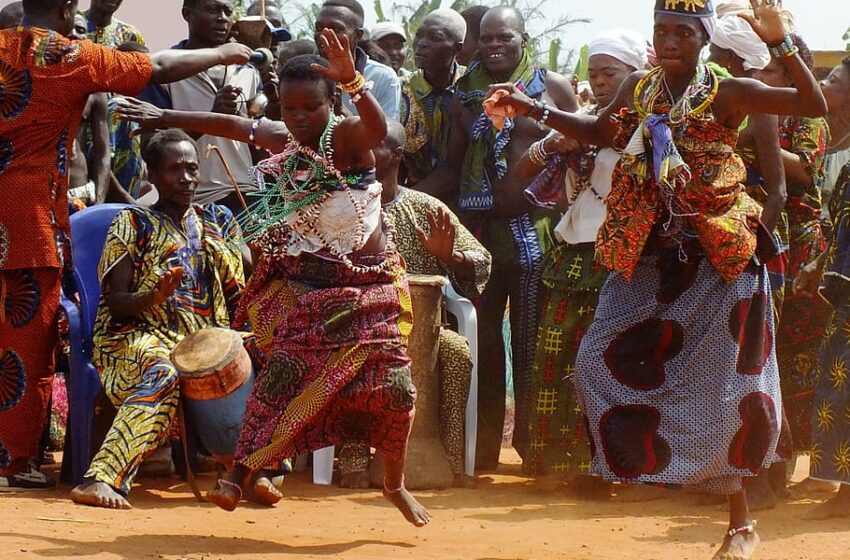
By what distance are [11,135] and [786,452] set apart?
4.18 meters

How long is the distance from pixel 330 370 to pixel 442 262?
2.28m

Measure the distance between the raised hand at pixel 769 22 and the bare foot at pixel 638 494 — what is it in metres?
2.80

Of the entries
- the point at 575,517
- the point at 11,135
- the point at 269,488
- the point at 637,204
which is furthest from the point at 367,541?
the point at 11,135

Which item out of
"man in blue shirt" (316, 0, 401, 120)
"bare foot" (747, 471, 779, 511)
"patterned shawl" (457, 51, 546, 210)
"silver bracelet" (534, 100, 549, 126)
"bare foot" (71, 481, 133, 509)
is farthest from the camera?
"man in blue shirt" (316, 0, 401, 120)

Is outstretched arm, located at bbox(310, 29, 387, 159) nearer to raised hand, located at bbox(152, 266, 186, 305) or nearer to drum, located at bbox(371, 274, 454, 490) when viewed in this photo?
raised hand, located at bbox(152, 266, 186, 305)

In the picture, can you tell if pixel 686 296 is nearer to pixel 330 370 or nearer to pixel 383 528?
pixel 330 370

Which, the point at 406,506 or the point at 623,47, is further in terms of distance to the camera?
the point at 623,47

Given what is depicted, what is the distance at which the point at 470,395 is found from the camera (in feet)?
26.0

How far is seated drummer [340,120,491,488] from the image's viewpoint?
764 cm

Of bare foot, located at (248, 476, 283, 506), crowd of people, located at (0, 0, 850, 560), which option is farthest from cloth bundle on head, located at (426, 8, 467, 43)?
bare foot, located at (248, 476, 283, 506)

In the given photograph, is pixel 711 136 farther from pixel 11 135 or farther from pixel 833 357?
pixel 11 135

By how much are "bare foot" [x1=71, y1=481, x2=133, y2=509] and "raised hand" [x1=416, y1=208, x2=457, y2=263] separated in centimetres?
216

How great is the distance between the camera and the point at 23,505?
6.44m

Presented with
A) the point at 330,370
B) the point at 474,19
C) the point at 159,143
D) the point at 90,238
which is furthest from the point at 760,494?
the point at 474,19
